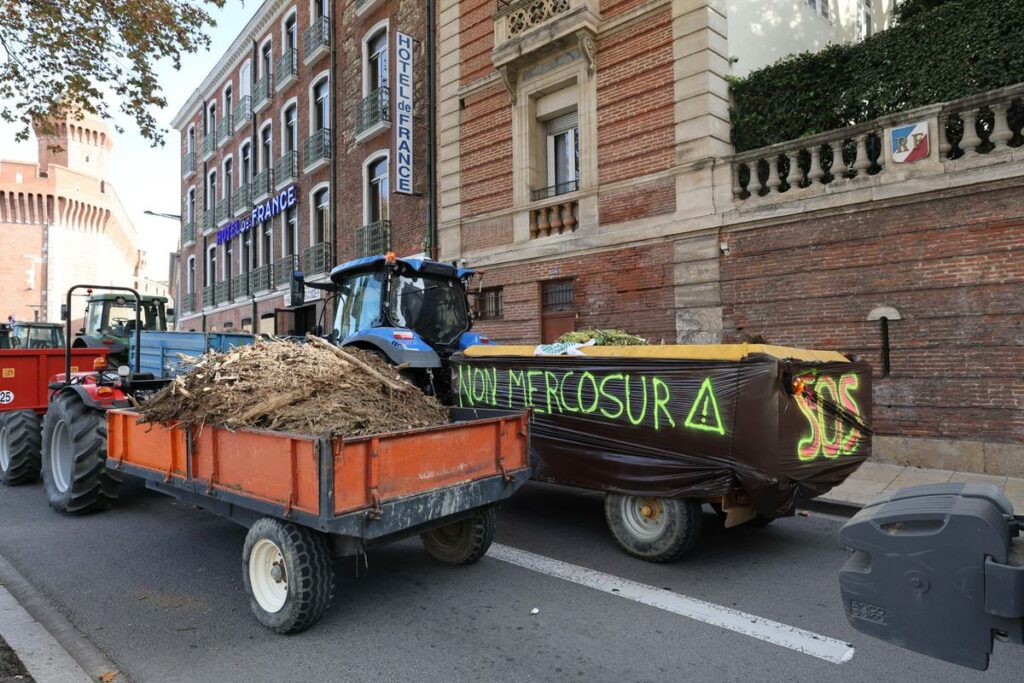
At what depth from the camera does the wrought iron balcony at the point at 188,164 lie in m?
32.3

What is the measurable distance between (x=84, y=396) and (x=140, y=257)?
322 feet

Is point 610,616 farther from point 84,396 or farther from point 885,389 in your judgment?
point 885,389

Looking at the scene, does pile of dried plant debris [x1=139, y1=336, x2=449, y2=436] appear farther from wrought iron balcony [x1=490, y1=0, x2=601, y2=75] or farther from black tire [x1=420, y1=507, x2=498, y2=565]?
wrought iron balcony [x1=490, y1=0, x2=601, y2=75]

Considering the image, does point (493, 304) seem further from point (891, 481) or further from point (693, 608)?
point (693, 608)

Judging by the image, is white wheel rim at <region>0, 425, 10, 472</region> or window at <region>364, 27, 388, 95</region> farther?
window at <region>364, 27, 388, 95</region>

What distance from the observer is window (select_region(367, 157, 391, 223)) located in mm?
17922

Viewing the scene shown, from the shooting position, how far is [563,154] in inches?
530

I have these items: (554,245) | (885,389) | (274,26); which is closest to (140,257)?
(274,26)

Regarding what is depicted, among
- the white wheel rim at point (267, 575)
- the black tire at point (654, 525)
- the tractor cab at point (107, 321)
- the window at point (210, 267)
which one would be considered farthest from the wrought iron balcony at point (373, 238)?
the window at point (210, 267)

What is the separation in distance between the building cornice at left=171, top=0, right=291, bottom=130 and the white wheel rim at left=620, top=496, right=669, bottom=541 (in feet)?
78.8

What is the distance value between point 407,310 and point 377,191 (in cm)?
1176

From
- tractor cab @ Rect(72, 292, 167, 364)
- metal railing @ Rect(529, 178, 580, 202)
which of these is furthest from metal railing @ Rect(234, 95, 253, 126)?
metal railing @ Rect(529, 178, 580, 202)

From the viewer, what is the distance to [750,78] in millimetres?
10664

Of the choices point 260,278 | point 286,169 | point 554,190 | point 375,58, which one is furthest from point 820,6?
point 260,278
